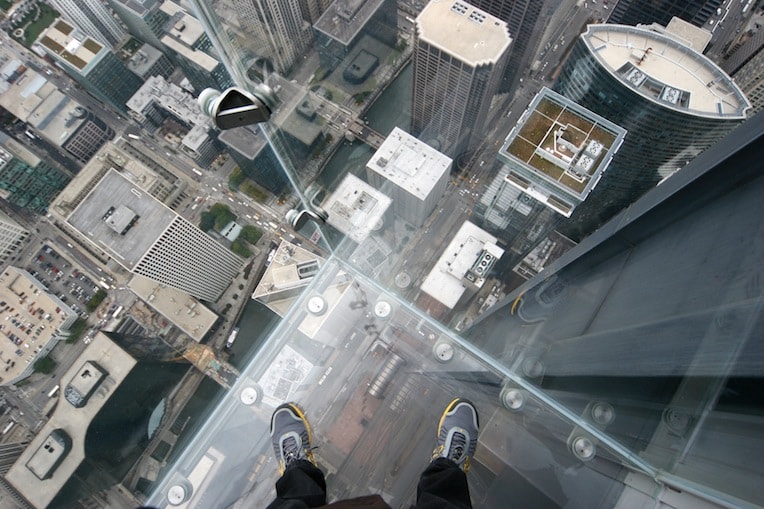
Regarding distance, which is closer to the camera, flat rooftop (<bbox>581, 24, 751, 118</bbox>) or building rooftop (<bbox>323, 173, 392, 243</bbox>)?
building rooftop (<bbox>323, 173, 392, 243</bbox>)

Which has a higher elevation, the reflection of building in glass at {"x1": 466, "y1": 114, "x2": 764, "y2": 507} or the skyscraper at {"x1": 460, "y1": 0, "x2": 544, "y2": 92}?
the skyscraper at {"x1": 460, "y1": 0, "x2": 544, "y2": 92}

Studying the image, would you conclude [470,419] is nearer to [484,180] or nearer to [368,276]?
[368,276]

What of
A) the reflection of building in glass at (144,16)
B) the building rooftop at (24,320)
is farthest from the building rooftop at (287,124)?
the building rooftop at (24,320)

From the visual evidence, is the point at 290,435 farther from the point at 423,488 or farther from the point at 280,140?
the point at 280,140

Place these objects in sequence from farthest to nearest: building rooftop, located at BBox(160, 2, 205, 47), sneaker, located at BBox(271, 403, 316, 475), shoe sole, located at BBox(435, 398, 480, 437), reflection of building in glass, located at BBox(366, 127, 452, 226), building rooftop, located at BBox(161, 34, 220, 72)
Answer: building rooftop, located at BBox(160, 2, 205, 47)
building rooftop, located at BBox(161, 34, 220, 72)
reflection of building in glass, located at BBox(366, 127, 452, 226)
shoe sole, located at BBox(435, 398, 480, 437)
sneaker, located at BBox(271, 403, 316, 475)

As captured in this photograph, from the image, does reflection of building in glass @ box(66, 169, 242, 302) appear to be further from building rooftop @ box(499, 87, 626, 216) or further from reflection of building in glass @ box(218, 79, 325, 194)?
building rooftop @ box(499, 87, 626, 216)

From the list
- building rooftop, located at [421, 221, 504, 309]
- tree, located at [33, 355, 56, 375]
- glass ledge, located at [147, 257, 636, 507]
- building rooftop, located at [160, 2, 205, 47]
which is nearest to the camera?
glass ledge, located at [147, 257, 636, 507]

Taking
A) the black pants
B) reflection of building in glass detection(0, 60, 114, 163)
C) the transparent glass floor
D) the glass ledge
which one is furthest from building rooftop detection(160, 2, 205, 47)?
the black pants

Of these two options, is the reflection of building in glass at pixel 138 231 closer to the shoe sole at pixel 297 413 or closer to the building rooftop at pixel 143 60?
the building rooftop at pixel 143 60

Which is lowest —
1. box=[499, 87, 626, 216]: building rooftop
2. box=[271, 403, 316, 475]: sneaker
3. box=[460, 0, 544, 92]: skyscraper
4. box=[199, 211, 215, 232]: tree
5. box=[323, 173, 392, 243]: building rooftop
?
box=[271, 403, 316, 475]: sneaker
